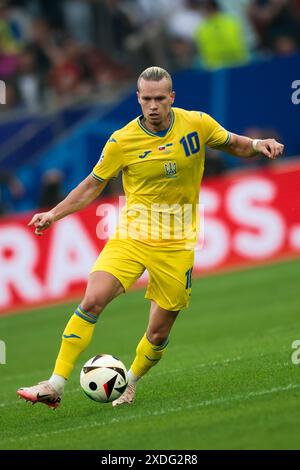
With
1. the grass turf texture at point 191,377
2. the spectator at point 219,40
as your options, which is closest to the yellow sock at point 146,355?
the grass turf texture at point 191,377

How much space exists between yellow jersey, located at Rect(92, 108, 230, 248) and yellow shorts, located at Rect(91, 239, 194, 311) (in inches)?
3.6

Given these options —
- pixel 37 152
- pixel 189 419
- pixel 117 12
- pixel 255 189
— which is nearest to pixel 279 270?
pixel 255 189

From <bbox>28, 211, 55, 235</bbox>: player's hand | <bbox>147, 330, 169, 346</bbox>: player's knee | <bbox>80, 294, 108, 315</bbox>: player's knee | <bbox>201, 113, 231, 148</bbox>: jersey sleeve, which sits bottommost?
<bbox>147, 330, 169, 346</bbox>: player's knee

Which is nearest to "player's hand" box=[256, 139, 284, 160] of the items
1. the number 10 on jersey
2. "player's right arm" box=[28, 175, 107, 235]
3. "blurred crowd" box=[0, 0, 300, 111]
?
the number 10 on jersey

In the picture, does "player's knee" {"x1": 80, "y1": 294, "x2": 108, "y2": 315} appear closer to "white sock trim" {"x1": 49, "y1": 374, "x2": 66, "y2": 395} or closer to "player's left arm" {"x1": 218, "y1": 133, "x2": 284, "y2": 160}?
"white sock trim" {"x1": 49, "y1": 374, "x2": 66, "y2": 395}

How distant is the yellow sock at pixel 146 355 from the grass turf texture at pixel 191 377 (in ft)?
0.84

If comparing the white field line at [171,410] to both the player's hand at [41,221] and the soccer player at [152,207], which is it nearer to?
the soccer player at [152,207]

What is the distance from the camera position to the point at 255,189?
18625 mm

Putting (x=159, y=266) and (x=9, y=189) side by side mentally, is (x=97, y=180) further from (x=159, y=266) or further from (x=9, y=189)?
(x=9, y=189)

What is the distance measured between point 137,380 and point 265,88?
11.3 meters

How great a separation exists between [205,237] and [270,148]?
359 inches

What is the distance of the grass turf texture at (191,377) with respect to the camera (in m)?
8.03

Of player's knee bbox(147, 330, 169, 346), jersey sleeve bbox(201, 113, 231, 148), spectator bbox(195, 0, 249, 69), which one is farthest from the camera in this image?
spectator bbox(195, 0, 249, 69)

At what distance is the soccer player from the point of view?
928cm
